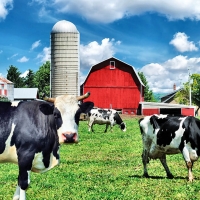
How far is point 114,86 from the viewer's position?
159ft

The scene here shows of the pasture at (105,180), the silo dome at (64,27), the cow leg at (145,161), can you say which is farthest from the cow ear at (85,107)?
the silo dome at (64,27)

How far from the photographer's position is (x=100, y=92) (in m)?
48.3

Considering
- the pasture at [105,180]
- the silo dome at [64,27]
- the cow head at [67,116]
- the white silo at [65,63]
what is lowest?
the pasture at [105,180]

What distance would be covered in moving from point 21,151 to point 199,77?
7322cm

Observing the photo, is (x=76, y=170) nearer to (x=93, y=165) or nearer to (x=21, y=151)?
(x=93, y=165)

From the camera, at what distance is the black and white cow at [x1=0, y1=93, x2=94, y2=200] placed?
22.6 feet

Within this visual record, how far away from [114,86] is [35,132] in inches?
1641

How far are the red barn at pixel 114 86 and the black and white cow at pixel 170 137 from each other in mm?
37383

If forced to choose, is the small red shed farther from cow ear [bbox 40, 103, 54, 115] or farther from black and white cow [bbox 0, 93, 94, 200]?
cow ear [bbox 40, 103, 54, 115]

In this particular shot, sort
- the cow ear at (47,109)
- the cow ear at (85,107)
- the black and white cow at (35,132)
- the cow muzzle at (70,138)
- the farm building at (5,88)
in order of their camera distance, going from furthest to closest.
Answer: the farm building at (5,88) → the cow ear at (85,107) → the cow ear at (47,109) → the black and white cow at (35,132) → the cow muzzle at (70,138)

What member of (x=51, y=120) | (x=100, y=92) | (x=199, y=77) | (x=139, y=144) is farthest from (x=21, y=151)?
(x=199, y=77)

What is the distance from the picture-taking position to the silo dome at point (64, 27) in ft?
148

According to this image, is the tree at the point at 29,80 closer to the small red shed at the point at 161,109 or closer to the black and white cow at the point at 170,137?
the small red shed at the point at 161,109

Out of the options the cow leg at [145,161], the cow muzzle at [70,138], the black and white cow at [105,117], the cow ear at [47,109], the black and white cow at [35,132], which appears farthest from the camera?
the black and white cow at [105,117]
